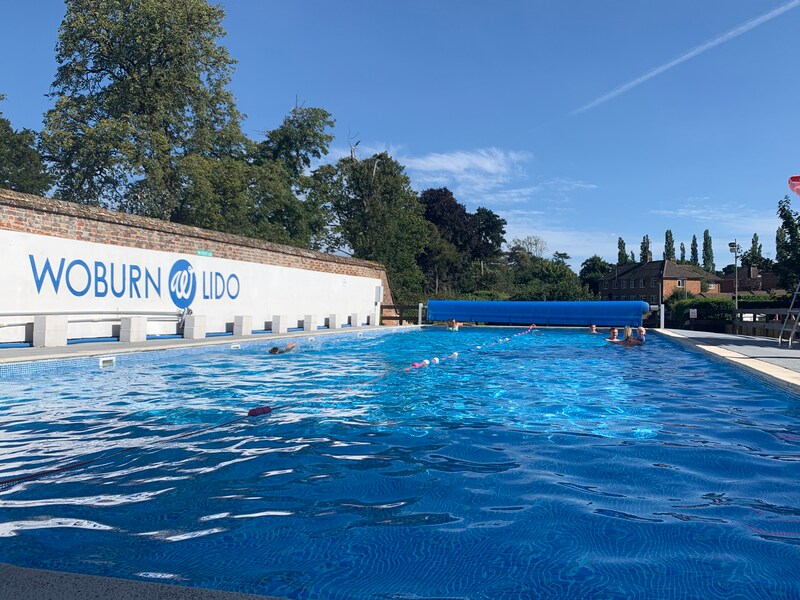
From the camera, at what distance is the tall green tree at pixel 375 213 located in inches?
1297

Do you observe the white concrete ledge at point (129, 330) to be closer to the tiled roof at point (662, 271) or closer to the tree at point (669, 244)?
the tiled roof at point (662, 271)

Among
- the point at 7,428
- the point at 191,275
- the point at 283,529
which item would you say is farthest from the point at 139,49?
the point at 283,529

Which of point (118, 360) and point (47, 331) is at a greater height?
point (47, 331)

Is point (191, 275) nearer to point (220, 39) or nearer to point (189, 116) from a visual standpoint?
point (189, 116)

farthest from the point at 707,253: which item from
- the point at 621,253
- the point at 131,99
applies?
the point at 131,99

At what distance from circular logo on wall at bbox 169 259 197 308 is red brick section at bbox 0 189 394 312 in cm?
46

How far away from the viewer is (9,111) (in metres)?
29.0

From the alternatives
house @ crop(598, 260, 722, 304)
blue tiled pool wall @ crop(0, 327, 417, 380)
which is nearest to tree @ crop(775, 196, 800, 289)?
blue tiled pool wall @ crop(0, 327, 417, 380)

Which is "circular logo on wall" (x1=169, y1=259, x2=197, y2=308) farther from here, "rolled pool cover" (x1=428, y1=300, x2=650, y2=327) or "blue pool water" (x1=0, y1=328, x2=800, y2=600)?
"rolled pool cover" (x1=428, y1=300, x2=650, y2=327)

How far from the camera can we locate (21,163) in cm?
3095

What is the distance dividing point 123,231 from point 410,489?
12285 mm

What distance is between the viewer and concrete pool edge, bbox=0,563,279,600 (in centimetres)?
200

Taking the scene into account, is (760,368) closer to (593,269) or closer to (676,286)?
(676,286)

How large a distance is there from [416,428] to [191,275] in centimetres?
1178
